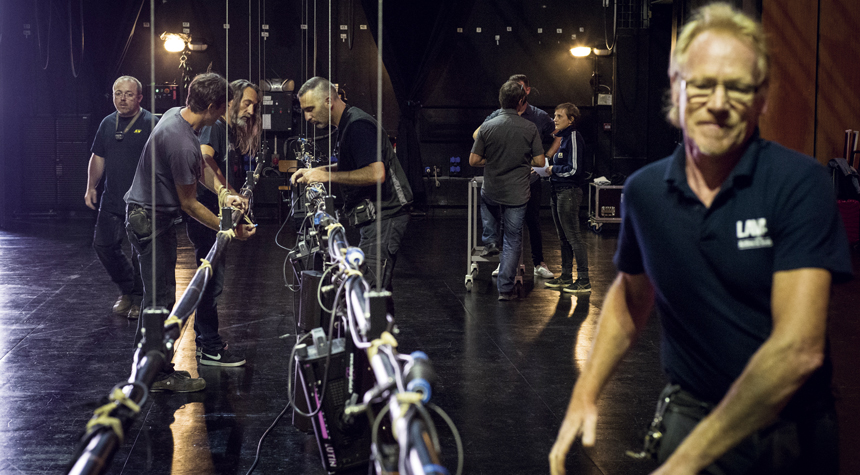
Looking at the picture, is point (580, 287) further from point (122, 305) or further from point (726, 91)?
point (726, 91)

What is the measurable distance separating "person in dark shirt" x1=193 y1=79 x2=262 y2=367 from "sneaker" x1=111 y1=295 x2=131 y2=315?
1.21 meters

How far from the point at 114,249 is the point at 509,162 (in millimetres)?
3223

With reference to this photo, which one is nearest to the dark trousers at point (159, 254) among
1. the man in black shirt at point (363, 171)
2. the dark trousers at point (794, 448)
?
the man in black shirt at point (363, 171)

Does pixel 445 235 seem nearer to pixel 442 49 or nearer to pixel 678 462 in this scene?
pixel 442 49

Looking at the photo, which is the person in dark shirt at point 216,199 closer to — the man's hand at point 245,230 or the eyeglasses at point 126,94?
the man's hand at point 245,230

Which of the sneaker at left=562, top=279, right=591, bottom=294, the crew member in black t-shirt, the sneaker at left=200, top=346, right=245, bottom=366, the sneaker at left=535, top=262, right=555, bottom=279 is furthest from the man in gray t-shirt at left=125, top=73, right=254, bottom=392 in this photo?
the sneaker at left=535, top=262, right=555, bottom=279

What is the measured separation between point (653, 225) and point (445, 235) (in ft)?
30.9

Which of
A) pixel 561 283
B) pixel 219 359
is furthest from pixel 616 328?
pixel 561 283

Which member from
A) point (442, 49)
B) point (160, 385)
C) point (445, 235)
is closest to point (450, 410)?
point (160, 385)

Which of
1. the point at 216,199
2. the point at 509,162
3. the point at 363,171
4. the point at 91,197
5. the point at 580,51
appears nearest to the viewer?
the point at 363,171

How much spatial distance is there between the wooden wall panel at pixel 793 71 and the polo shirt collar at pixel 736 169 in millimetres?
9305

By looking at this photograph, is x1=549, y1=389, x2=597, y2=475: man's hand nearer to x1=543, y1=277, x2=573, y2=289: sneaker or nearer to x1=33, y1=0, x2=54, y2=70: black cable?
x1=543, y1=277, x2=573, y2=289: sneaker

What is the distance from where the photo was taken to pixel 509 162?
6305 millimetres

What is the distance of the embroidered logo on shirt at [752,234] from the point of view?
52.1 inches
